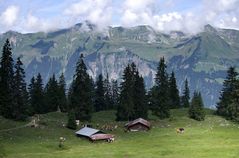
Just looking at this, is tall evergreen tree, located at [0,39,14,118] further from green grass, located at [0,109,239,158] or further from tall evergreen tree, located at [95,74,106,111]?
tall evergreen tree, located at [95,74,106,111]

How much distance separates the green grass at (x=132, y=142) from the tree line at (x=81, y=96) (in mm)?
5591

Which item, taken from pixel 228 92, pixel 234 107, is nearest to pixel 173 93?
pixel 228 92

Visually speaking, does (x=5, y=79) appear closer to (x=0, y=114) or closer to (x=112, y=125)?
(x=0, y=114)

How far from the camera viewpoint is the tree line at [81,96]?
12825cm

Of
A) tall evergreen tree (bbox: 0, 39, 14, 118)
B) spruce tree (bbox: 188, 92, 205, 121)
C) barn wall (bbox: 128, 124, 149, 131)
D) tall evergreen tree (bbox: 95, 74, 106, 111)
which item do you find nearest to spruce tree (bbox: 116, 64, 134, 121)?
barn wall (bbox: 128, 124, 149, 131)

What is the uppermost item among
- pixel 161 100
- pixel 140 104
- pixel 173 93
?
pixel 173 93

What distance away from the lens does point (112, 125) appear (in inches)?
5374

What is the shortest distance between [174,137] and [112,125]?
2910 centimetres

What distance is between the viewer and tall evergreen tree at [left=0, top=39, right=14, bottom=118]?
414 ft

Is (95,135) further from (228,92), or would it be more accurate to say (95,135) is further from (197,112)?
(228,92)

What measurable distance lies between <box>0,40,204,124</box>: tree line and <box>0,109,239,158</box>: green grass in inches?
220

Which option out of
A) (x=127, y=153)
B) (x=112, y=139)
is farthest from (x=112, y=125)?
(x=127, y=153)

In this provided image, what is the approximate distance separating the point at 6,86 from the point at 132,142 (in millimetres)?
40901

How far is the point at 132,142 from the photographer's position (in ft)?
350
